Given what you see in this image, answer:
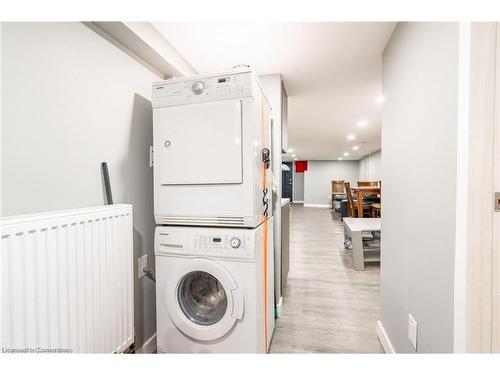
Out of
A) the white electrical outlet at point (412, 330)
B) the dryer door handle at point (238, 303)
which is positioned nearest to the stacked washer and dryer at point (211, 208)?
the dryer door handle at point (238, 303)

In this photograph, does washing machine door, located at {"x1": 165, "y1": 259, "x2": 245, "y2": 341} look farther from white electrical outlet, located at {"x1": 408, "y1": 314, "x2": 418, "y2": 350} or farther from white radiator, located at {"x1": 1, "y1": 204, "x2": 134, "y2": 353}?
white electrical outlet, located at {"x1": 408, "y1": 314, "x2": 418, "y2": 350}

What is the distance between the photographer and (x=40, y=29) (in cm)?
97

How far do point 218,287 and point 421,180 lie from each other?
137 centimetres

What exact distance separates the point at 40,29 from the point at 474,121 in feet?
5.89

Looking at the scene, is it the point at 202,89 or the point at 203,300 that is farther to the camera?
the point at 203,300

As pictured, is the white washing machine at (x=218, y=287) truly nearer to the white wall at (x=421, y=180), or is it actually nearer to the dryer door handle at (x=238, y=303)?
the dryer door handle at (x=238, y=303)

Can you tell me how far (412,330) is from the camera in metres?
1.22

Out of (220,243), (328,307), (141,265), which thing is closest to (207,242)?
(220,243)

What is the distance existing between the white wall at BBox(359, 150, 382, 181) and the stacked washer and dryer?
778 centimetres

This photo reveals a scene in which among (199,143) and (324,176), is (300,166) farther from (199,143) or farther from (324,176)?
(199,143)

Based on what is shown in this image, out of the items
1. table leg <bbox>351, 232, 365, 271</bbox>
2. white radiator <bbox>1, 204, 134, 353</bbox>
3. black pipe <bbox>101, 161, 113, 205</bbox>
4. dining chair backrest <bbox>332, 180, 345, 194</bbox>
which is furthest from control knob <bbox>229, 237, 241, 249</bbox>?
dining chair backrest <bbox>332, 180, 345, 194</bbox>

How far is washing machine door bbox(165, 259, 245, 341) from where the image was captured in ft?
4.17

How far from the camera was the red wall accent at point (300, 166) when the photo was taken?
11609 millimetres

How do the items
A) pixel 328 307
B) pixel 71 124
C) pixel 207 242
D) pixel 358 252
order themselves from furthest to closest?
1. pixel 358 252
2. pixel 328 307
3. pixel 207 242
4. pixel 71 124
